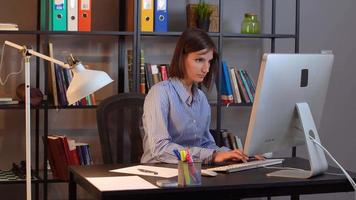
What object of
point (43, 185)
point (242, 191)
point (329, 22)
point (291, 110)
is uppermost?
point (329, 22)

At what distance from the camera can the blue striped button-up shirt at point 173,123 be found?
2.78 meters

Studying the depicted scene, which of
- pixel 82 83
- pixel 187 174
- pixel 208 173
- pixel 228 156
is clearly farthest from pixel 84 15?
pixel 187 174

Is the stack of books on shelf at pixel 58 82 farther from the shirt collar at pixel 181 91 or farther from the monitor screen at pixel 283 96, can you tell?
the monitor screen at pixel 283 96

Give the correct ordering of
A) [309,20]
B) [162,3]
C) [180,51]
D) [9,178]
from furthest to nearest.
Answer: [309,20], [162,3], [9,178], [180,51]

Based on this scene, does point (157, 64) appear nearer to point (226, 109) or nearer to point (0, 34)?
point (226, 109)

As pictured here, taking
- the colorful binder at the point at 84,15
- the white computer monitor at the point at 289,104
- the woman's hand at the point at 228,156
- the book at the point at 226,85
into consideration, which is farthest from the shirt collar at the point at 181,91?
the book at the point at 226,85

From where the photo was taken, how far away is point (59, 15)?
3791mm

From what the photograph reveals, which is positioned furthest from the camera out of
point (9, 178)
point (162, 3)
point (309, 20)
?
point (309, 20)

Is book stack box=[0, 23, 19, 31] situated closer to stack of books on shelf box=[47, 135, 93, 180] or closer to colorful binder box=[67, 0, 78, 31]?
colorful binder box=[67, 0, 78, 31]

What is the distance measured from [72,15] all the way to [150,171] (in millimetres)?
1597

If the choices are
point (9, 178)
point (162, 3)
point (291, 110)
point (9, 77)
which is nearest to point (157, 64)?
point (162, 3)

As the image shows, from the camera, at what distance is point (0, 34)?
3.92 m

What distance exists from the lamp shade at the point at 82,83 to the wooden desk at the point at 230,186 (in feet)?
1.01

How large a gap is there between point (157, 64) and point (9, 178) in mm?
1266
